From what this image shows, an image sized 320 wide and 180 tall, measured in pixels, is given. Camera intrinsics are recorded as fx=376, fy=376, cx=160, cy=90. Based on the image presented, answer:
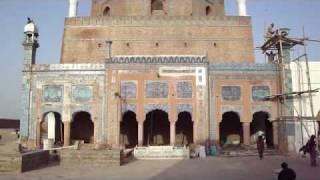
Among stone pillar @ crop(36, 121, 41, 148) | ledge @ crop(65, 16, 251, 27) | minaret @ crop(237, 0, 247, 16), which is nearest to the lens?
stone pillar @ crop(36, 121, 41, 148)

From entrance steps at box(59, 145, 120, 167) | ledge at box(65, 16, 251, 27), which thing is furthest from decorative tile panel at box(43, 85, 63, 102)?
entrance steps at box(59, 145, 120, 167)

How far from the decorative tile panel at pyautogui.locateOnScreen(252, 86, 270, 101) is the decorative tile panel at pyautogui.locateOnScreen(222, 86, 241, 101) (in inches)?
35.8

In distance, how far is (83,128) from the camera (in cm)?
2545

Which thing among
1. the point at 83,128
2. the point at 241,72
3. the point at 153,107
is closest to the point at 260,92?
the point at 241,72

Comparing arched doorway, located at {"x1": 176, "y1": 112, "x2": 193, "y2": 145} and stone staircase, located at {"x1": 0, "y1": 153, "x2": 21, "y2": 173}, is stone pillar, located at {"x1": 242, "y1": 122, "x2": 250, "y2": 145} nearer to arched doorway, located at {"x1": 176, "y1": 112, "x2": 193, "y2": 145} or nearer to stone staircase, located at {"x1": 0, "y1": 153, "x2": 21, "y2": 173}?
arched doorway, located at {"x1": 176, "y1": 112, "x2": 193, "y2": 145}

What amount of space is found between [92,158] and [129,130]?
32.1 feet

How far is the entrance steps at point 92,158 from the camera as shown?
50.3 ft

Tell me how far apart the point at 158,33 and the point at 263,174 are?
657 inches

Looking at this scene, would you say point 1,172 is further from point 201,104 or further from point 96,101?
point 201,104

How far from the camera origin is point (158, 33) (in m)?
27.2

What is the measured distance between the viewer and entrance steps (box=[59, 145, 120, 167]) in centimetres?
1532

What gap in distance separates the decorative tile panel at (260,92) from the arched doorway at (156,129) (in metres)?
6.01

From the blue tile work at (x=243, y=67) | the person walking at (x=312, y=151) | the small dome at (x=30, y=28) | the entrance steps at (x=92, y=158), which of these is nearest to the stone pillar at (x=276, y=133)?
the blue tile work at (x=243, y=67)

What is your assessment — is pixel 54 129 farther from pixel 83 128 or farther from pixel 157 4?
pixel 157 4
